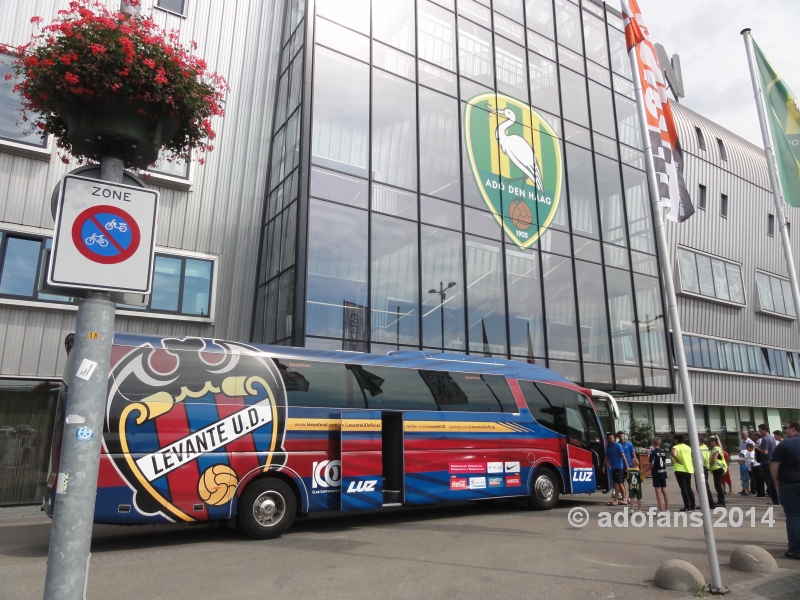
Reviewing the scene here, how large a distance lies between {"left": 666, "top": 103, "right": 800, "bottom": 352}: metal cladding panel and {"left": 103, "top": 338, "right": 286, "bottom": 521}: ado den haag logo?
24.8m

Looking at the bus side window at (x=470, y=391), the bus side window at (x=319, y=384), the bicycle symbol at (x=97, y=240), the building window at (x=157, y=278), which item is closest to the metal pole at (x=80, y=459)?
the bicycle symbol at (x=97, y=240)

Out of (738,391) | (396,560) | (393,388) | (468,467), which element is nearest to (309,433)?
(393,388)

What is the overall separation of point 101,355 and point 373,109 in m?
16.0

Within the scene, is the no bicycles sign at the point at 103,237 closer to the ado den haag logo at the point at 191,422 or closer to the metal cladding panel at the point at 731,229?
the ado den haag logo at the point at 191,422

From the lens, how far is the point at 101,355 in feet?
11.2

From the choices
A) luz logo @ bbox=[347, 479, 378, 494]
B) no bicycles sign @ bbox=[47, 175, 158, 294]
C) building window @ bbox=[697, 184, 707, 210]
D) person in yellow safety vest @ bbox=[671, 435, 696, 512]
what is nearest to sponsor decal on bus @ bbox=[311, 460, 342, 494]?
luz logo @ bbox=[347, 479, 378, 494]

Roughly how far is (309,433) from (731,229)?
31181mm

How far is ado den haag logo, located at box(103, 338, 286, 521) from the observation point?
8953mm

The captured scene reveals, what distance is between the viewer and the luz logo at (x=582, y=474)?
14.7 m

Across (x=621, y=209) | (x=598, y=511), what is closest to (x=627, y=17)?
(x=598, y=511)

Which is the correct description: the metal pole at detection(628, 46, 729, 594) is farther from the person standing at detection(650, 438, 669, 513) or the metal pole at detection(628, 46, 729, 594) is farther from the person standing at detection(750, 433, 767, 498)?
the person standing at detection(750, 433, 767, 498)

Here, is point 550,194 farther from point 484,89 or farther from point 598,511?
point 598,511

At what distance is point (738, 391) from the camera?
32.4m

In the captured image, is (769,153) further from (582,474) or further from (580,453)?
(582,474)
